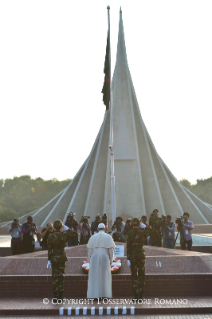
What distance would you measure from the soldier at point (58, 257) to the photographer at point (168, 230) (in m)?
4.95

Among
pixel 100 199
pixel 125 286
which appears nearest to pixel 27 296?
pixel 125 286

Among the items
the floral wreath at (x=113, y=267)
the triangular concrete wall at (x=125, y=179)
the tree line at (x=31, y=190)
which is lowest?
the floral wreath at (x=113, y=267)

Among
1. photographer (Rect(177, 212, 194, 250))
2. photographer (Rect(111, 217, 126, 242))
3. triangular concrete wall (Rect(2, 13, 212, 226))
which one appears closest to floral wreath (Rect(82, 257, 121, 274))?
photographer (Rect(111, 217, 126, 242))

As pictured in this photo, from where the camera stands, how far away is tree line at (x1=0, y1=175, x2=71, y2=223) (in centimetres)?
7544

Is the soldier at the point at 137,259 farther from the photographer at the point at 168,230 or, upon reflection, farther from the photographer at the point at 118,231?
the photographer at the point at 168,230

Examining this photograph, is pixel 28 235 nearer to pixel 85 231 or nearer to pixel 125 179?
pixel 85 231

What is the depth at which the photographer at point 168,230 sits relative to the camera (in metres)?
13.2

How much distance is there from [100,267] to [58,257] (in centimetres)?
65

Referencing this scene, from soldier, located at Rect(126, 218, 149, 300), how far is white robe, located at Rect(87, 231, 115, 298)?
306 millimetres

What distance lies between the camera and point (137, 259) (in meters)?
8.58

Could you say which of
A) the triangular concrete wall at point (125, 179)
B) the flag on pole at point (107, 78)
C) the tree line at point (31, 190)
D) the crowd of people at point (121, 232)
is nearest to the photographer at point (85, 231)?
the crowd of people at point (121, 232)

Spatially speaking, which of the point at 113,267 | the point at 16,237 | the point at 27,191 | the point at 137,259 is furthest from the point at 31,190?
the point at 137,259

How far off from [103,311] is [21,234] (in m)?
5.68

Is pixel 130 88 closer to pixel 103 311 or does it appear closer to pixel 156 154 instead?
pixel 156 154
